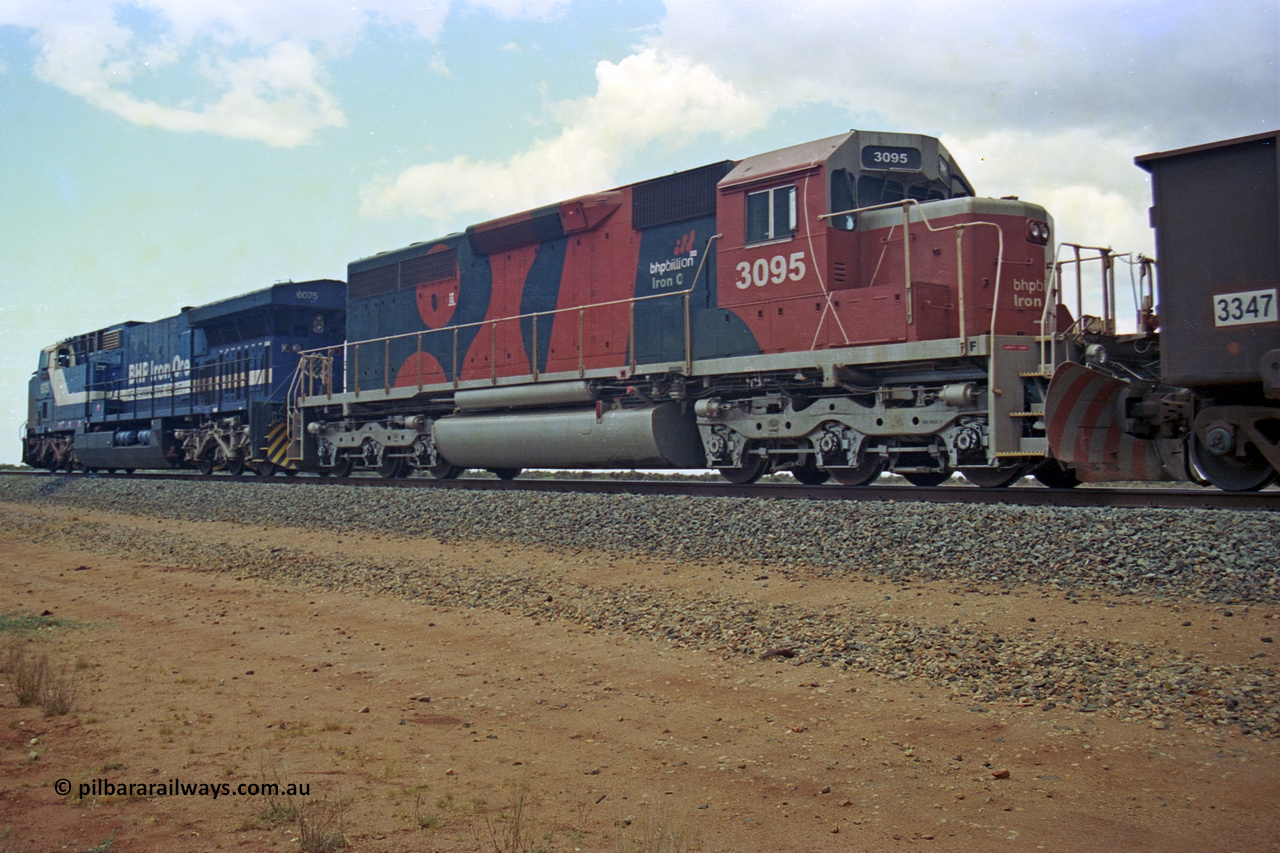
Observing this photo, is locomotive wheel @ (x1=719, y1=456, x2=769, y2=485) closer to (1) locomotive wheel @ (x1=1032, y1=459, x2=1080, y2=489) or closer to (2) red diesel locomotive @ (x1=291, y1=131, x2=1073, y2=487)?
(2) red diesel locomotive @ (x1=291, y1=131, x2=1073, y2=487)

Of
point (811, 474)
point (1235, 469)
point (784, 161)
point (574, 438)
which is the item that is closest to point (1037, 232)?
point (784, 161)

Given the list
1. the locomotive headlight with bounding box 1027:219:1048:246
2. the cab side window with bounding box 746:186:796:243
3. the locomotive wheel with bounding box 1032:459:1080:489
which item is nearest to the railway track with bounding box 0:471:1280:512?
the locomotive wheel with bounding box 1032:459:1080:489

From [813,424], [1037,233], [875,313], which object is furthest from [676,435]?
[1037,233]

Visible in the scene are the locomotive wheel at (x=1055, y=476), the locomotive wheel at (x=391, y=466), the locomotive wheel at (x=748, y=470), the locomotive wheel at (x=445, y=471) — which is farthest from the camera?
the locomotive wheel at (x=391, y=466)

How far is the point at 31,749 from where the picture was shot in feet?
13.0

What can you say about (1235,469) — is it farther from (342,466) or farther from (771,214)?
(342,466)

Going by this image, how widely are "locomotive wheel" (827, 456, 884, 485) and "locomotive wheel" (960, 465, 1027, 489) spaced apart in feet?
3.01

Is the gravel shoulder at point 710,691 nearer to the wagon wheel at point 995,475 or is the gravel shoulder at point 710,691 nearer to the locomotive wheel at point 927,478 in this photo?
the wagon wheel at point 995,475

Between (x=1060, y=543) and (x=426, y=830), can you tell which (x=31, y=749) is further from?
(x=1060, y=543)

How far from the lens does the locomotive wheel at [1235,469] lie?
7387 millimetres

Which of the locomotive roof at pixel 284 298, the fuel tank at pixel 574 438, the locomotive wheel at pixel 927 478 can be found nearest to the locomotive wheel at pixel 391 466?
the fuel tank at pixel 574 438

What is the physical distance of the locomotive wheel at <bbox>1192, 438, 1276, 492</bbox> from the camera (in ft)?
24.2

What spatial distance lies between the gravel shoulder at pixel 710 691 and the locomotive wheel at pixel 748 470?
2.54 meters

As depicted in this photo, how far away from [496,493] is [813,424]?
385 centimetres
